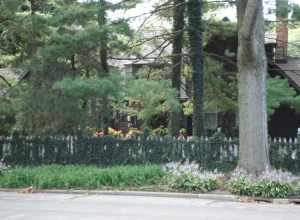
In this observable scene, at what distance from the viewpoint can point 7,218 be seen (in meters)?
13.4

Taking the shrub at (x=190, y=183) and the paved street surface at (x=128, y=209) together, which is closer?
the paved street surface at (x=128, y=209)

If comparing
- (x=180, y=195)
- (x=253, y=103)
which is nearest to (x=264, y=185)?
(x=180, y=195)

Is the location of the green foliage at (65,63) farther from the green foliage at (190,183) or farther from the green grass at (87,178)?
the green foliage at (190,183)

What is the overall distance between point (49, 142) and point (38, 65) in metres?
2.85

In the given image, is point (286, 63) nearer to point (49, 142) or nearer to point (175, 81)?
point (175, 81)

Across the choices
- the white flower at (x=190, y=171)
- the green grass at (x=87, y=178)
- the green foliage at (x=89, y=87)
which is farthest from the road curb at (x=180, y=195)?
the green foliage at (x=89, y=87)

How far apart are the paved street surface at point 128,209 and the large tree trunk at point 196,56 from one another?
8.36 m

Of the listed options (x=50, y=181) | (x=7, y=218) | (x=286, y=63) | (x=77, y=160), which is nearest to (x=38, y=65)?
(x=77, y=160)

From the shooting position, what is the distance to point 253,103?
19828mm

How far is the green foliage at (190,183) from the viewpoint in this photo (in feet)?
61.2

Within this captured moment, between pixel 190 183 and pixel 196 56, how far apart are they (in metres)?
8.11

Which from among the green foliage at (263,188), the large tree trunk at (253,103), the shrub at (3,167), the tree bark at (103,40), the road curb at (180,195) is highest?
the tree bark at (103,40)

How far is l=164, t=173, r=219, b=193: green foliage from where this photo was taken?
734 inches

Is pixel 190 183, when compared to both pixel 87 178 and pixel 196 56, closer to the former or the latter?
pixel 87 178
